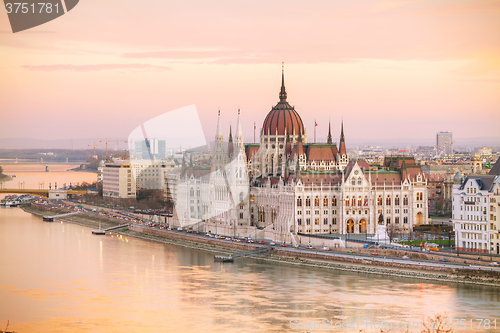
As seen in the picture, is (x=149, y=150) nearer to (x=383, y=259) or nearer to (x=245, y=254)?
(x=245, y=254)

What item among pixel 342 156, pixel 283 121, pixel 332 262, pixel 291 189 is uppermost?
pixel 283 121

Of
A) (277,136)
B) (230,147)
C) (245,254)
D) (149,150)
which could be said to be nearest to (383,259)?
(245,254)

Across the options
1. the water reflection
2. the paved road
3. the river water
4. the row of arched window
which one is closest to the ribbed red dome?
the row of arched window

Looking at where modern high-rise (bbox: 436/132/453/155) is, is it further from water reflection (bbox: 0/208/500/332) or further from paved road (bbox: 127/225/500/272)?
water reflection (bbox: 0/208/500/332)


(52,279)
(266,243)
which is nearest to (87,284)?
(52,279)

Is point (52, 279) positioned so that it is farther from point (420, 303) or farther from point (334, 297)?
point (420, 303)

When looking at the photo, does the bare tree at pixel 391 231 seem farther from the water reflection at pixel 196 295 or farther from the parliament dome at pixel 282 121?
the parliament dome at pixel 282 121
